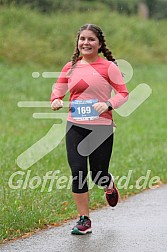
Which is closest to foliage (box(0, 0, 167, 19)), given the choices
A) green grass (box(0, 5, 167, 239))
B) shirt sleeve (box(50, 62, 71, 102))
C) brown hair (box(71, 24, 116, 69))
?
green grass (box(0, 5, 167, 239))

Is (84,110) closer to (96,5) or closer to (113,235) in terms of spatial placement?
(113,235)

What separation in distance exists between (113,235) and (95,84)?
1.37 m

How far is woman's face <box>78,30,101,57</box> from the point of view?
6719 millimetres

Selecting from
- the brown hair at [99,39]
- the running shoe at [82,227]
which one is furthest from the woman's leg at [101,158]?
the brown hair at [99,39]

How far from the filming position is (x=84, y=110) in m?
6.60

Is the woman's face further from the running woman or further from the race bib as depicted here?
the race bib

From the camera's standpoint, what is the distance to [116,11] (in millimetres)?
36750

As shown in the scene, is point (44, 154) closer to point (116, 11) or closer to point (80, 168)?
point (80, 168)

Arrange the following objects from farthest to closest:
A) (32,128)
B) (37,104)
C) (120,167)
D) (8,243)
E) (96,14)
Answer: (96,14) < (37,104) < (32,128) < (120,167) < (8,243)

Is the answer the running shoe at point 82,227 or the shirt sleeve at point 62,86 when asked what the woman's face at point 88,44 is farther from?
the running shoe at point 82,227

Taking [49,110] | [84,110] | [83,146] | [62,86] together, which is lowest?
[49,110]

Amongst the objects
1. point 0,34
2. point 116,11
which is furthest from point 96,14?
point 0,34

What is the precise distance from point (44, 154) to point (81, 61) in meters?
4.82

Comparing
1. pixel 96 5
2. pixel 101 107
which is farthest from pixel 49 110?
pixel 96 5
